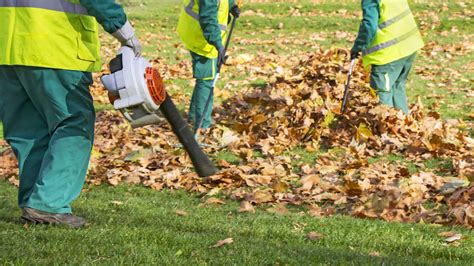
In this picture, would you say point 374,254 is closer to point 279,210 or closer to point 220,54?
point 279,210

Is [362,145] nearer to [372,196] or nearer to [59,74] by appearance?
[372,196]

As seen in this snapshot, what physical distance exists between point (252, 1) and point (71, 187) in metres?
21.4

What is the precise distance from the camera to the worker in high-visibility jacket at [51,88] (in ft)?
15.6

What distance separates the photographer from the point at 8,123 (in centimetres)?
495

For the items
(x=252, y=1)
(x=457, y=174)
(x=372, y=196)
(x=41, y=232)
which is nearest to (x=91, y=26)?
(x=41, y=232)

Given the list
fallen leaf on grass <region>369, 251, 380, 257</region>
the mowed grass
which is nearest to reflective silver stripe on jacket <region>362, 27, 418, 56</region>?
the mowed grass

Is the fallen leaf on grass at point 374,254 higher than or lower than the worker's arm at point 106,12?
lower

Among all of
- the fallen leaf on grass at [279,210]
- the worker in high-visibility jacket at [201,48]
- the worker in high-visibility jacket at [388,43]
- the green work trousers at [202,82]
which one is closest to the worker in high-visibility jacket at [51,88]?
the fallen leaf on grass at [279,210]

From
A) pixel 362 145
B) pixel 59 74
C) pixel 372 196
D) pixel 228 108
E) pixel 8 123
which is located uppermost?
pixel 59 74

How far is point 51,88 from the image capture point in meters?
4.78

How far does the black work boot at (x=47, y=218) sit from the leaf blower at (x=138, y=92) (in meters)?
0.76

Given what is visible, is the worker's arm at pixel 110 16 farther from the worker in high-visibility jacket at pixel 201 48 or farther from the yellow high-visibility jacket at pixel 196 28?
the yellow high-visibility jacket at pixel 196 28

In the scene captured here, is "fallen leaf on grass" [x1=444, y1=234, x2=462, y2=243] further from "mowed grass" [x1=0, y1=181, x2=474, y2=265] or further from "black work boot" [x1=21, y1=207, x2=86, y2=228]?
"black work boot" [x1=21, y1=207, x2=86, y2=228]

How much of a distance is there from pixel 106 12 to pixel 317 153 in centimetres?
422
